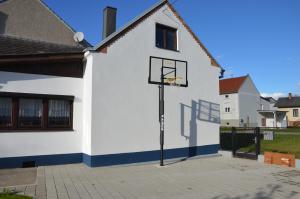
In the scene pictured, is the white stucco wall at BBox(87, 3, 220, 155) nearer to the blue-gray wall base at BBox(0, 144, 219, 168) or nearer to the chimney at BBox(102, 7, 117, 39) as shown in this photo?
the blue-gray wall base at BBox(0, 144, 219, 168)

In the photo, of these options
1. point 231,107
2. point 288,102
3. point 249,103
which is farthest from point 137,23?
point 288,102

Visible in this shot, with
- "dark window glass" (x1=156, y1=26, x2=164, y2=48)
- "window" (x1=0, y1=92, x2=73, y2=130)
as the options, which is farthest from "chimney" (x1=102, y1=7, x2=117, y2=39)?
"window" (x1=0, y1=92, x2=73, y2=130)

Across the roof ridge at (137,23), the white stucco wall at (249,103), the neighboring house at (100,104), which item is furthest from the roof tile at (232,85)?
the neighboring house at (100,104)

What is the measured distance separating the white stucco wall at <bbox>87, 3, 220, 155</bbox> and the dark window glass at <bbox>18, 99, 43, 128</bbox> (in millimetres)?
2217

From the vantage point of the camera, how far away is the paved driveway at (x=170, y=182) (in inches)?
323

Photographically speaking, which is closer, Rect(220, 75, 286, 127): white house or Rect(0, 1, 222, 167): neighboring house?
Rect(0, 1, 222, 167): neighboring house

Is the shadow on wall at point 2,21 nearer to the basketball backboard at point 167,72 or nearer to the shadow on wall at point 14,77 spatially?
the shadow on wall at point 14,77

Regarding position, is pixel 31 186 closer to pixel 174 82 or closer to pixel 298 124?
pixel 174 82

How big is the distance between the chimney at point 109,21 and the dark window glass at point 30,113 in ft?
17.2

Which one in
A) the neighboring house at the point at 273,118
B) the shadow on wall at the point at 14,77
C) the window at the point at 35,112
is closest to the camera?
the shadow on wall at the point at 14,77

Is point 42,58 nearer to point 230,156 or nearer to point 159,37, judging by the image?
point 159,37

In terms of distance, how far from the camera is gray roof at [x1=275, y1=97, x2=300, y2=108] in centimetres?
5536

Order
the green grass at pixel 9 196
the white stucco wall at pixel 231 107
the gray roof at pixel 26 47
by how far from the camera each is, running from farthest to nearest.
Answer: the white stucco wall at pixel 231 107 → the gray roof at pixel 26 47 → the green grass at pixel 9 196

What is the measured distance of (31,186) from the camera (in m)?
8.66
